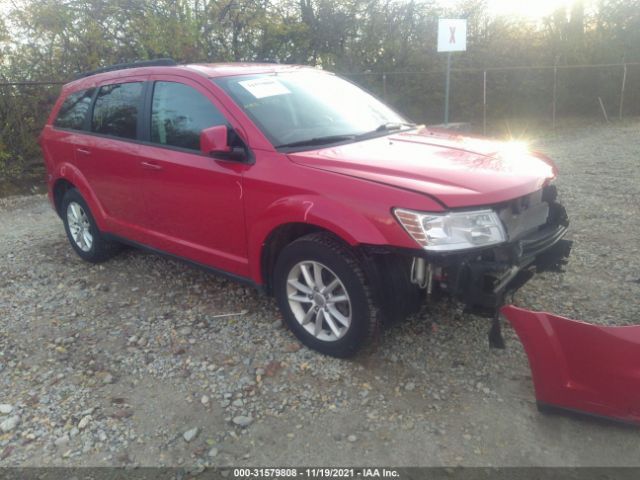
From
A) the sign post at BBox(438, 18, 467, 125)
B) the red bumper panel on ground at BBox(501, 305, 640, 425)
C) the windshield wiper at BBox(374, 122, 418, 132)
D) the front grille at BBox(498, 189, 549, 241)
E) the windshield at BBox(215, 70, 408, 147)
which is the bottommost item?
the red bumper panel on ground at BBox(501, 305, 640, 425)

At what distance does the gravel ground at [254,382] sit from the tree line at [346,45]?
259 inches

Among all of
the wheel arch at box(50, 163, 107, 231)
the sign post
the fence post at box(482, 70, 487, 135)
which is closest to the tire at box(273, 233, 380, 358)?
the wheel arch at box(50, 163, 107, 231)

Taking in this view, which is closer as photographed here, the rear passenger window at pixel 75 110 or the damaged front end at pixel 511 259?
the damaged front end at pixel 511 259

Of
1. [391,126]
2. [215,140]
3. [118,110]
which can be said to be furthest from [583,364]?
[118,110]

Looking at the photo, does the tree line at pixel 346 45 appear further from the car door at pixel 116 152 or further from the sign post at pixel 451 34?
the car door at pixel 116 152

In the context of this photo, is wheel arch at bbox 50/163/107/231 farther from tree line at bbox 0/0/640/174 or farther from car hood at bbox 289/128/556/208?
tree line at bbox 0/0/640/174

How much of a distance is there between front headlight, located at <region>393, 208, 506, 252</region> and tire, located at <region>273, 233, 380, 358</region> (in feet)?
1.46

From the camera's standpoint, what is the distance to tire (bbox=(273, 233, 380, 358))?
3.21 meters

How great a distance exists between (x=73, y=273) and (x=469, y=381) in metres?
3.83

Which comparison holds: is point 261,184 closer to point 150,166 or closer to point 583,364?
point 150,166

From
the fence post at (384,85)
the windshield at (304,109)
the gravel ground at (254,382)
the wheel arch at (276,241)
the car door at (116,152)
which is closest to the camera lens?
Answer: the gravel ground at (254,382)

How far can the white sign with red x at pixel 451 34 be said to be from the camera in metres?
10.1

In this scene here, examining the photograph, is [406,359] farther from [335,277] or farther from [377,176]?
[377,176]

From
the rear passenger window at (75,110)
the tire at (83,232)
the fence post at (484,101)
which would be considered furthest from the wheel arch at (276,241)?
the fence post at (484,101)
